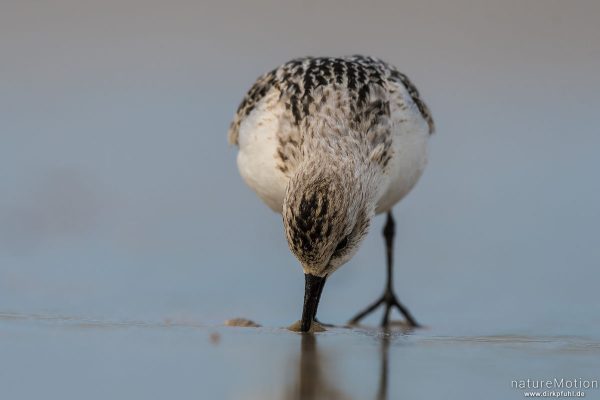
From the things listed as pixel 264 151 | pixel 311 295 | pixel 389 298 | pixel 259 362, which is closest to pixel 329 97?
pixel 264 151

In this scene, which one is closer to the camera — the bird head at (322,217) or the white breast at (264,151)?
the bird head at (322,217)

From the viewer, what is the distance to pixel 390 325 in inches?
364

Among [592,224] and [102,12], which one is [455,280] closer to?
[592,224]

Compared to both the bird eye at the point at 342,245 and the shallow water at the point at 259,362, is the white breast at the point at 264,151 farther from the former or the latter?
the shallow water at the point at 259,362

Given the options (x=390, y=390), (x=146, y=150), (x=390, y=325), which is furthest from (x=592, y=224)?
(x=390, y=390)

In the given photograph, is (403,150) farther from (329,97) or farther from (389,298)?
(389,298)

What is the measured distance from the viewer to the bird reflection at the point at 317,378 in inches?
194

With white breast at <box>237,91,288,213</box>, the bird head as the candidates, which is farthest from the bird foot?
the bird head

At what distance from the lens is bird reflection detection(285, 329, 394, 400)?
4.93 m

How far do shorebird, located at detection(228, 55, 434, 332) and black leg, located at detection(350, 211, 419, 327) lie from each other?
1.23 metres

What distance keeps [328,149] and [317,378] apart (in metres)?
2.43

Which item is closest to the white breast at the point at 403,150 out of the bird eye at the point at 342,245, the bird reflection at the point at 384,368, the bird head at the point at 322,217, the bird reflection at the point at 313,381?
the bird head at the point at 322,217

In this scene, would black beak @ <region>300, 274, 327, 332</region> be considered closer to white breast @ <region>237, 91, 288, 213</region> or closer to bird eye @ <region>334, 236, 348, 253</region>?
bird eye @ <region>334, 236, 348, 253</region>

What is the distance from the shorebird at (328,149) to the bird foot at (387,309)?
122cm
